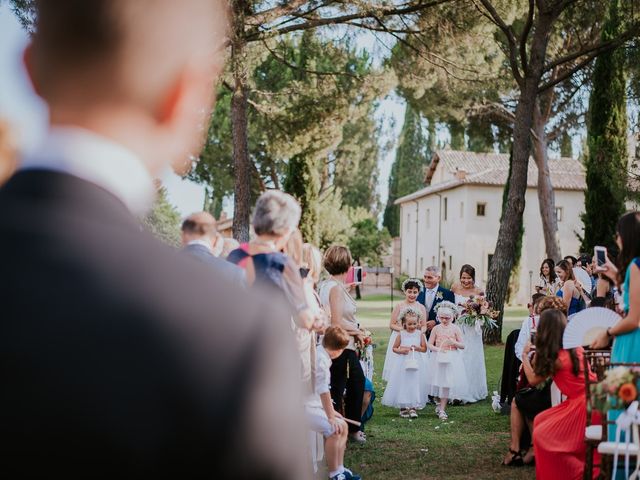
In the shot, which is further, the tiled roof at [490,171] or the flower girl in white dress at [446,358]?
the tiled roof at [490,171]

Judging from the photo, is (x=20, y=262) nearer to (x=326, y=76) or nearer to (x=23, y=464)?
(x=23, y=464)

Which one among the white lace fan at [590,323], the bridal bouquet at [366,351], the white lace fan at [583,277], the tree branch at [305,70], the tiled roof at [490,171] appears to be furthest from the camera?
the tiled roof at [490,171]

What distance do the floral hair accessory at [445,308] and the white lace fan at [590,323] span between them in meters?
4.40

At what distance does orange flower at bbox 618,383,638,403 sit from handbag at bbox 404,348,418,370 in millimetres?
5144

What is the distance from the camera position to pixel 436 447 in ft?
25.7

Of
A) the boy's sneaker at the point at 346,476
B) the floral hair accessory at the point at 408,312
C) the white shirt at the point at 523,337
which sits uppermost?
the floral hair accessory at the point at 408,312

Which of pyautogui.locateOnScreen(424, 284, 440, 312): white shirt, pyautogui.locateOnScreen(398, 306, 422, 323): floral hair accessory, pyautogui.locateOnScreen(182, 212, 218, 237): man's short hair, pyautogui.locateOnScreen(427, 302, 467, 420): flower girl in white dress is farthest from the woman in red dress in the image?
pyautogui.locateOnScreen(424, 284, 440, 312): white shirt

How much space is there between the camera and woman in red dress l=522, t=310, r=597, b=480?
6000mm

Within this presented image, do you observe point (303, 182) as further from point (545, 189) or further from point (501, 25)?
point (501, 25)

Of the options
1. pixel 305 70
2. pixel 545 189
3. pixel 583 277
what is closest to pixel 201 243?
pixel 583 277

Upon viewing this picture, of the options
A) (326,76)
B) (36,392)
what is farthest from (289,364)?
(326,76)

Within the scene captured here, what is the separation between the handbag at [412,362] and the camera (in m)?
9.85

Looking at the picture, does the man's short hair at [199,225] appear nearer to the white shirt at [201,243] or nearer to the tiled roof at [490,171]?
the white shirt at [201,243]

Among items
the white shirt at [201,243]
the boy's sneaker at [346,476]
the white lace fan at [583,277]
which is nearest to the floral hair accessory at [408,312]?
the white lace fan at [583,277]
